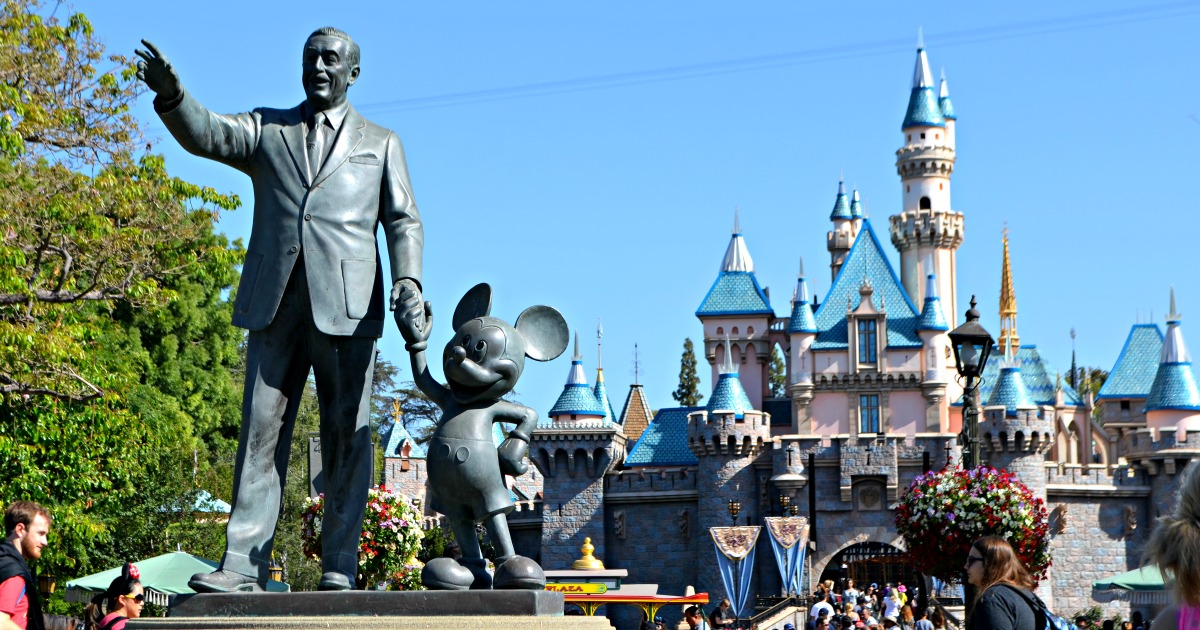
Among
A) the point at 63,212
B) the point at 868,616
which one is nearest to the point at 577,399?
the point at 868,616

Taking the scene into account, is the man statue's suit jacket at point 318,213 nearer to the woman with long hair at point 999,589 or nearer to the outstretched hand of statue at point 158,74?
the outstretched hand of statue at point 158,74

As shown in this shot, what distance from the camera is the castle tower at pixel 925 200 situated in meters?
57.2

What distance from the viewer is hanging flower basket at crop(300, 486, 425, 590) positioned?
17859mm

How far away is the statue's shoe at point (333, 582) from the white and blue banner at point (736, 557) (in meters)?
37.8

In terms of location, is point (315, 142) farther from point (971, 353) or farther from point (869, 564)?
point (869, 564)

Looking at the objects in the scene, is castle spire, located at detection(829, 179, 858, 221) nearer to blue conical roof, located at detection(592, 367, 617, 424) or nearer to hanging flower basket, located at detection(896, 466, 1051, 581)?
blue conical roof, located at detection(592, 367, 617, 424)

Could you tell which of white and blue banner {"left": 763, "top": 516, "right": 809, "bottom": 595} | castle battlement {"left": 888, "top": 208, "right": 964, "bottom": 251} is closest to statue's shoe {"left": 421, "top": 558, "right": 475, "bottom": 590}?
white and blue banner {"left": 763, "top": 516, "right": 809, "bottom": 595}

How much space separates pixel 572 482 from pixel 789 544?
28.7 ft

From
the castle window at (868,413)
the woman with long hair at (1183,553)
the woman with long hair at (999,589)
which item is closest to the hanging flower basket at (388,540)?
the woman with long hair at (999,589)

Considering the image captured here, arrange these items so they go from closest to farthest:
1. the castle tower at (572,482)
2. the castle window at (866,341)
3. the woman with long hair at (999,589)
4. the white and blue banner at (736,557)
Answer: the woman with long hair at (999,589), the white and blue banner at (736,557), the castle tower at (572,482), the castle window at (866,341)

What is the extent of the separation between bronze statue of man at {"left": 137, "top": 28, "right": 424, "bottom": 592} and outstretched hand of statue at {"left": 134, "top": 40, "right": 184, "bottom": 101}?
106 mm

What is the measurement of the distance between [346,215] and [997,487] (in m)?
12.3

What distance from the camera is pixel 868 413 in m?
54.4

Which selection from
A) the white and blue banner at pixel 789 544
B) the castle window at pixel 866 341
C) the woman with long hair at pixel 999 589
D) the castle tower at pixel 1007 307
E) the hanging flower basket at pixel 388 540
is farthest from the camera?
the castle tower at pixel 1007 307
